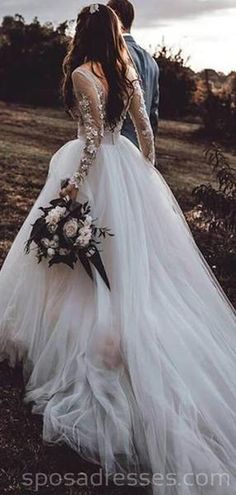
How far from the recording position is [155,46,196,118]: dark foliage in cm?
1418

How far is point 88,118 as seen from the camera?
3787 mm

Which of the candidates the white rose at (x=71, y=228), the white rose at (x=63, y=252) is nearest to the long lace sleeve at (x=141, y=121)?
the white rose at (x=71, y=228)

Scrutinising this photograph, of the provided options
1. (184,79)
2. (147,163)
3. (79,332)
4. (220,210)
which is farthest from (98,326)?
(184,79)

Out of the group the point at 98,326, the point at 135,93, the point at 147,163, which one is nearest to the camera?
the point at 98,326

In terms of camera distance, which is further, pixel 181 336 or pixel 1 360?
pixel 1 360

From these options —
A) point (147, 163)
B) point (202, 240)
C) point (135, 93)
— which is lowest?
point (202, 240)

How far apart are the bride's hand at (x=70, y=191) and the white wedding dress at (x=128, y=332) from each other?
0.31ft

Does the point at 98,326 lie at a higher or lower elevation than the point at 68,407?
higher

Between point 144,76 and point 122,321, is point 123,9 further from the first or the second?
point 122,321

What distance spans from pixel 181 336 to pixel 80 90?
1.34 m

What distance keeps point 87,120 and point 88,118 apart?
12 millimetres

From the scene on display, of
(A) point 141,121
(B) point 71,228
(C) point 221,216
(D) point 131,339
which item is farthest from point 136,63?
(D) point 131,339

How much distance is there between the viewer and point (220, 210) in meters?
5.91

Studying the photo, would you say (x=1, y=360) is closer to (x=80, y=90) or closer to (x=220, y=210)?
(x=80, y=90)
